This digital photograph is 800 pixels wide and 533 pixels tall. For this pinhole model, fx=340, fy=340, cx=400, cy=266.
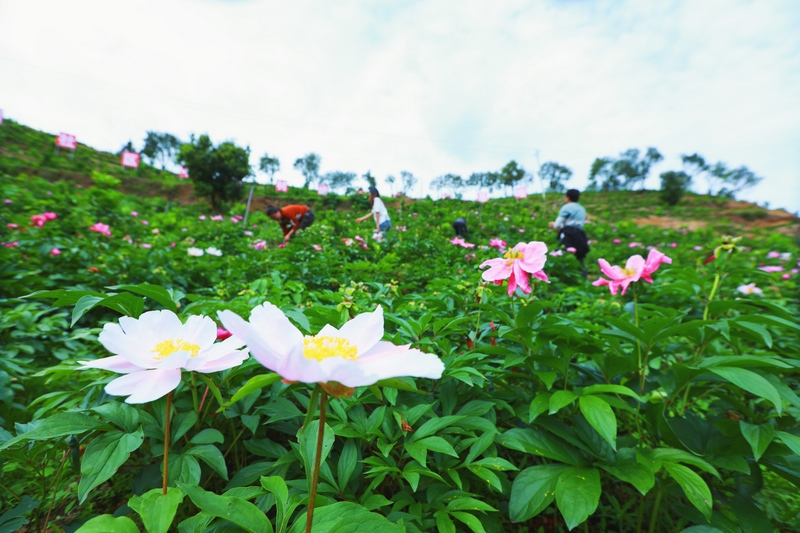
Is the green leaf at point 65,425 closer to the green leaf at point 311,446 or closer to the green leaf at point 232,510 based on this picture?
the green leaf at point 232,510

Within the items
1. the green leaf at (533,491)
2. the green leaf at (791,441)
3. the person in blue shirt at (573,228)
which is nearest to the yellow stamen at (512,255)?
the green leaf at (533,491)

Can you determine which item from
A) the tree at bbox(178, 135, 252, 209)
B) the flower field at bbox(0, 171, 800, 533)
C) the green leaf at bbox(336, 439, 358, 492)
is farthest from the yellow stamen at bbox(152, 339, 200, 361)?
the tree at bbox(178, 135, 252, 209)

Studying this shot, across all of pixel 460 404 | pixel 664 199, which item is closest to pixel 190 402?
pixel 460 404

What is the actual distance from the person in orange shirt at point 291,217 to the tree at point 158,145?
1007 inches

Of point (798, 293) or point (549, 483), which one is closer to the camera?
point (549, 483)

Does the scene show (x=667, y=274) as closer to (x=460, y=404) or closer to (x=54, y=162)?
(x=460, y=404)

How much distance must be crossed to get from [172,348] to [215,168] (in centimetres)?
1416

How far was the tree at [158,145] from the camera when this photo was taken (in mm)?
29828

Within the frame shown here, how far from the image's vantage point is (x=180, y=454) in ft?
2.17

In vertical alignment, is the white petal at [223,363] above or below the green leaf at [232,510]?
above

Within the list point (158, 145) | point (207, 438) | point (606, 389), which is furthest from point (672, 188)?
point (158, 145)

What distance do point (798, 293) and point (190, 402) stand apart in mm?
3982

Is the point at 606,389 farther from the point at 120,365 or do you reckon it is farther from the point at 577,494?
the point at 120,365

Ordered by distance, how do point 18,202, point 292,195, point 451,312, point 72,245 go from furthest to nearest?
point 292,195, point 18,202, point 72,245, point 451,312
